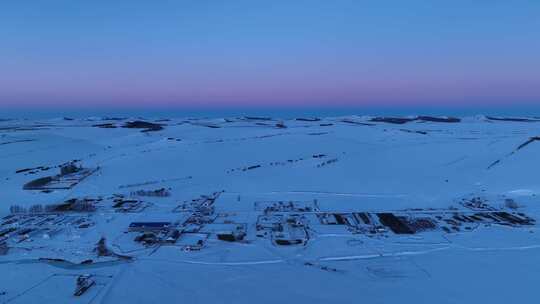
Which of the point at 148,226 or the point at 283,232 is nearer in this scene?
the point at 283,232

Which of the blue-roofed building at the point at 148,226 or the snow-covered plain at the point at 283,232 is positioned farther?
the blue-roofed building at the point at 148,226

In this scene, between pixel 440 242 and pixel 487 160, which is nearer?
pixel 440 242

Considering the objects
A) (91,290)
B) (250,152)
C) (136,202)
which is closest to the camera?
(91,290)

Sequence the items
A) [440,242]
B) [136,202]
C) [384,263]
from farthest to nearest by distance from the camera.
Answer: [136,202]
[440,242]
[384,263]

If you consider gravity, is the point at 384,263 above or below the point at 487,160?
below

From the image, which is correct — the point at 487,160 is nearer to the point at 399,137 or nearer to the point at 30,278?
the point at 399,137

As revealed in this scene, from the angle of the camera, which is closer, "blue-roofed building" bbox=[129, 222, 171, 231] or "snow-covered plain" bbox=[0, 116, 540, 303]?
"snow-covered plain" bbox=[0, 116, 540, 303]

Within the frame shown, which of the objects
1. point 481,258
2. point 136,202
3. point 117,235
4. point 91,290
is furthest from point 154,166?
point 481,258
